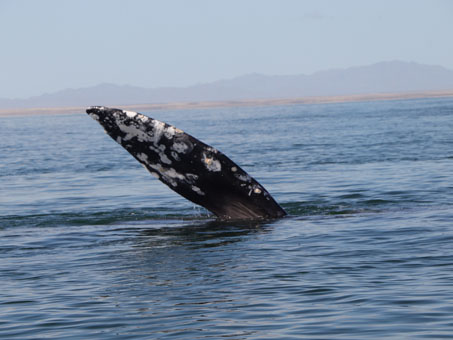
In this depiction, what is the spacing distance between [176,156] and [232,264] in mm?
2667

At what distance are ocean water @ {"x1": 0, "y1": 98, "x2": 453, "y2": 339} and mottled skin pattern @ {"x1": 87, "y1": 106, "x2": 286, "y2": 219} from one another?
0.83m

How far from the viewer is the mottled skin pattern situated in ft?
45.2

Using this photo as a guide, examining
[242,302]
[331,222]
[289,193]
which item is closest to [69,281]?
[242,302]

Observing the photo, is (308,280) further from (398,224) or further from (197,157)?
(398,224)

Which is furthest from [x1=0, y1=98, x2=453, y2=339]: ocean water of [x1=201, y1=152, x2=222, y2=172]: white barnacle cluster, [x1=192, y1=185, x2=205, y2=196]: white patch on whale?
[x1=201, y1=152, x2=222, y2=172]: white barnacle cluster

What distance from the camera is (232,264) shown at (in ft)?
39.3

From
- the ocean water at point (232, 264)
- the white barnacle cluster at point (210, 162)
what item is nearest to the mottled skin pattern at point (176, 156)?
the white barnacle cluster at point (210, 162)

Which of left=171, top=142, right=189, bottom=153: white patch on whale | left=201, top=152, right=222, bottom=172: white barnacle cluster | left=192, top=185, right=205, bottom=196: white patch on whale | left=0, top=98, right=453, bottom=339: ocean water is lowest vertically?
left=0, top=98, right=453, bottom=339: ocean water

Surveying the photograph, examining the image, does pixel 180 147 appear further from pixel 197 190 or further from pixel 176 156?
pixel 197 190

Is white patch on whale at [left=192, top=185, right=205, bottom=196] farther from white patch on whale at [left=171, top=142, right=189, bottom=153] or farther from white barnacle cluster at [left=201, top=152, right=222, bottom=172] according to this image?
white patch on whale at [left=171, top=142, right=189, bottom=153]

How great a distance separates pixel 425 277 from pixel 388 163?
63.3 ft

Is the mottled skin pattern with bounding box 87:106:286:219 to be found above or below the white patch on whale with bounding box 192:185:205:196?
above

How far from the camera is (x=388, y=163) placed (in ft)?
97.2

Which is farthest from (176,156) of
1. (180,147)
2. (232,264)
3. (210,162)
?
(232,264)
